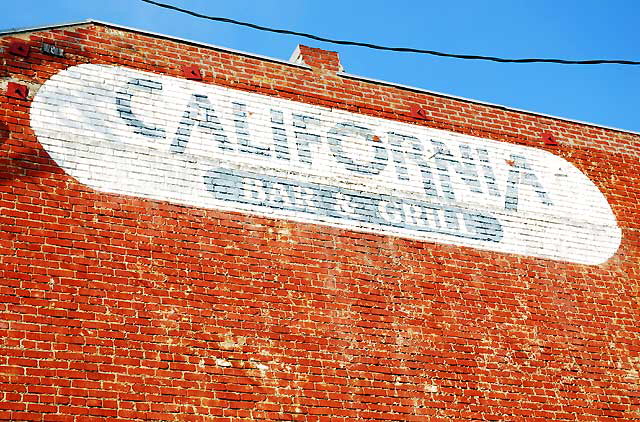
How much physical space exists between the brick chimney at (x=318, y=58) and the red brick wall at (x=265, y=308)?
0.04m

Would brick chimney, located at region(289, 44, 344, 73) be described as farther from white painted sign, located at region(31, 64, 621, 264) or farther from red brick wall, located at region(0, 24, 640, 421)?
white painted sign, located at region(31, 64, 621, 264)

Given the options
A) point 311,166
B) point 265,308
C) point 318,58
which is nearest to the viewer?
point 265,308

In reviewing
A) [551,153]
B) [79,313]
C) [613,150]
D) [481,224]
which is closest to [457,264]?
[481,224]

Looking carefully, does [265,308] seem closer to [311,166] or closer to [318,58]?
[311,166]

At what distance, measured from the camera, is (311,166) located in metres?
11.0

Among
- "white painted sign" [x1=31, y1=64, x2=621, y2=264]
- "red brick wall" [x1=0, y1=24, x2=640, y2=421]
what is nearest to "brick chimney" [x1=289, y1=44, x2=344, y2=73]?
"red brick wall" [x1=0, y1=24, x2=640, y2=421]

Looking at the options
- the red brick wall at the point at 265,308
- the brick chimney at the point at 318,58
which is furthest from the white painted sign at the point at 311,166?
the brick chimney at the point at 318,58

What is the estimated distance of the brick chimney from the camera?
12.0 m

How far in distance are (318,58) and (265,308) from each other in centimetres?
407

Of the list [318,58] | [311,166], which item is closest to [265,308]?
[311,166]

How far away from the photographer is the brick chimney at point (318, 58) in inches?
474

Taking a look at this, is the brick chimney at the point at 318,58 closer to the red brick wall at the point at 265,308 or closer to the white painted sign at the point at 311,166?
the red brick wall at the point at 265,308

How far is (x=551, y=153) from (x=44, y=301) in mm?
7689

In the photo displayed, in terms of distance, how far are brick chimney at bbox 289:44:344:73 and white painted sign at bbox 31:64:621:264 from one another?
79 cm
